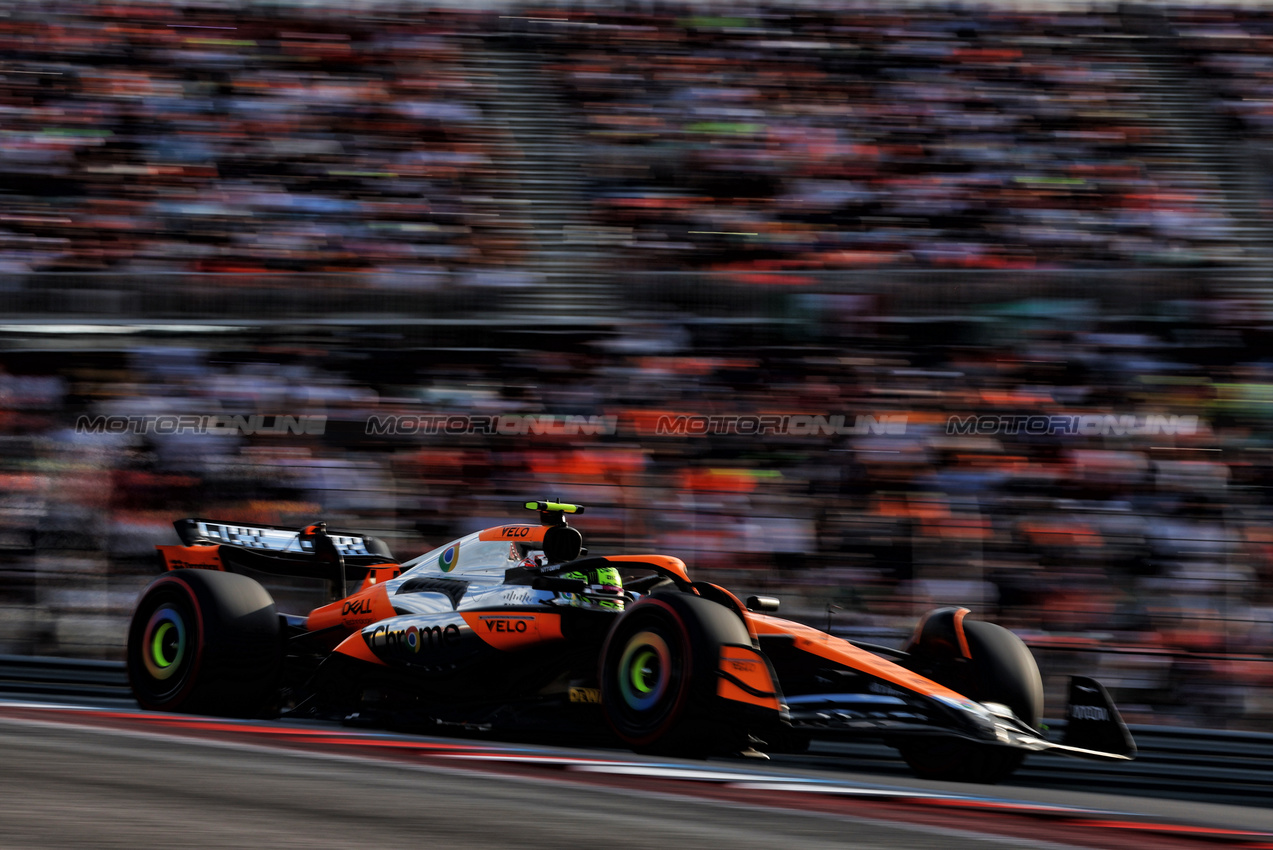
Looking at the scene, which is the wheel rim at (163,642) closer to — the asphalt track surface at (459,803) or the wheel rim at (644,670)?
the asphalt track surface at (459,803)

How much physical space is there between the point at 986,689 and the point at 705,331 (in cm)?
516

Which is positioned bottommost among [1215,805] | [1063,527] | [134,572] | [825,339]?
[1215,805]

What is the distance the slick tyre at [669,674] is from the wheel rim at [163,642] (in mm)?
2168

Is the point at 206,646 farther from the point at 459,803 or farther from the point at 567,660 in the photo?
the point at 459,803

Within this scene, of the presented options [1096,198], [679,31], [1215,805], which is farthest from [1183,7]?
[1215,805]

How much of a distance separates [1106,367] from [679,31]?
6.35 meters

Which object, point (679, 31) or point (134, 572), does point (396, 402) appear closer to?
point (134, 572)

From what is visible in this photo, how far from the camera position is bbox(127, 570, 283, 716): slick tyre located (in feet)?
21.1

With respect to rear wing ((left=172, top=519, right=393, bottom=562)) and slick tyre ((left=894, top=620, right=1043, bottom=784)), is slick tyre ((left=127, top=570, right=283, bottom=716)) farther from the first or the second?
slick tyre ((left=894, top=620, right=1043, bottom=784))

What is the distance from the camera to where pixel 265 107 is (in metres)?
13.2

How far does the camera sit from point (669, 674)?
5.31m

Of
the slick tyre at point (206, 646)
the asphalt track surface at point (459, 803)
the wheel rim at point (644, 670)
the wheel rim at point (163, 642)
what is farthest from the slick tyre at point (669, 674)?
the wheel rim at point (163, 642)

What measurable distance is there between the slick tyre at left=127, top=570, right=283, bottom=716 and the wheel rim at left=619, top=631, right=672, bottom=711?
1887 millimetres

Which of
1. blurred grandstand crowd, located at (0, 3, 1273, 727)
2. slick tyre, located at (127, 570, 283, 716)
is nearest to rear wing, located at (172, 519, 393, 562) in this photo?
slick tyre, located at (127, 570, 283, 716)
